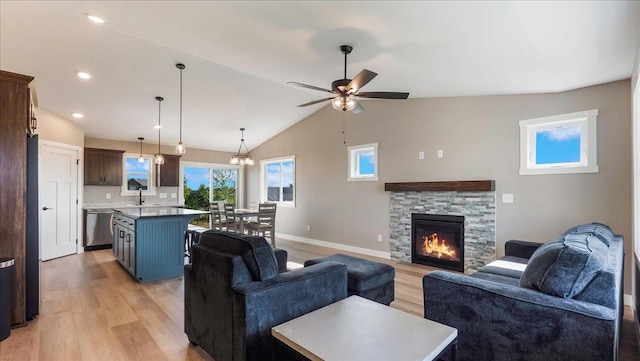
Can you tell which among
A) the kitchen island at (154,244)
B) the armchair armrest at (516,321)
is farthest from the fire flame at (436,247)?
the kitchen island at (154,244)

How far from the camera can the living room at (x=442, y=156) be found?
11.1 ft

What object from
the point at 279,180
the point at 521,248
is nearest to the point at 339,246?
the point at 279,180

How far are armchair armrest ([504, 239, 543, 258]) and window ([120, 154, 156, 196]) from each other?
744 centimetres

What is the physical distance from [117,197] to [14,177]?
460 cm

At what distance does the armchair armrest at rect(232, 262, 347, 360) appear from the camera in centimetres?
178

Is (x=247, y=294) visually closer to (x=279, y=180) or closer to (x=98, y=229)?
(x=98, y=229)

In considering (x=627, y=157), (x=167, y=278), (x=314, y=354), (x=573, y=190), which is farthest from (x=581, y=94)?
(x=167, y=278)

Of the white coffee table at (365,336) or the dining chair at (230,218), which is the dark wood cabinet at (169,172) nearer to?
the dining chair at (230,218)

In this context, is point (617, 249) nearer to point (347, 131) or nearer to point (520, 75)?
point (520, 75)

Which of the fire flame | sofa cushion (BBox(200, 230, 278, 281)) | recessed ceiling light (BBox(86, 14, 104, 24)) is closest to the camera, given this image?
sofa cushion (BBox(200, 230, 278, 281))

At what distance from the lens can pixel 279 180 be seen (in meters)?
8.17

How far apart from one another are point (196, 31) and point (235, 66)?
1.09 meters

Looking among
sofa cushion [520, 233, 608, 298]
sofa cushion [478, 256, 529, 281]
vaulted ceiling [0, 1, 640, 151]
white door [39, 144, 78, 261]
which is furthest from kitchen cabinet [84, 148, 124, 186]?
sofa cushion [520, 233, 608, 298]

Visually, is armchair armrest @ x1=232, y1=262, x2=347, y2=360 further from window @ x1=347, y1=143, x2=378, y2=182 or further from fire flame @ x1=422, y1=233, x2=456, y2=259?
window @ x1=347, y1=143, x2=378, y2=182
